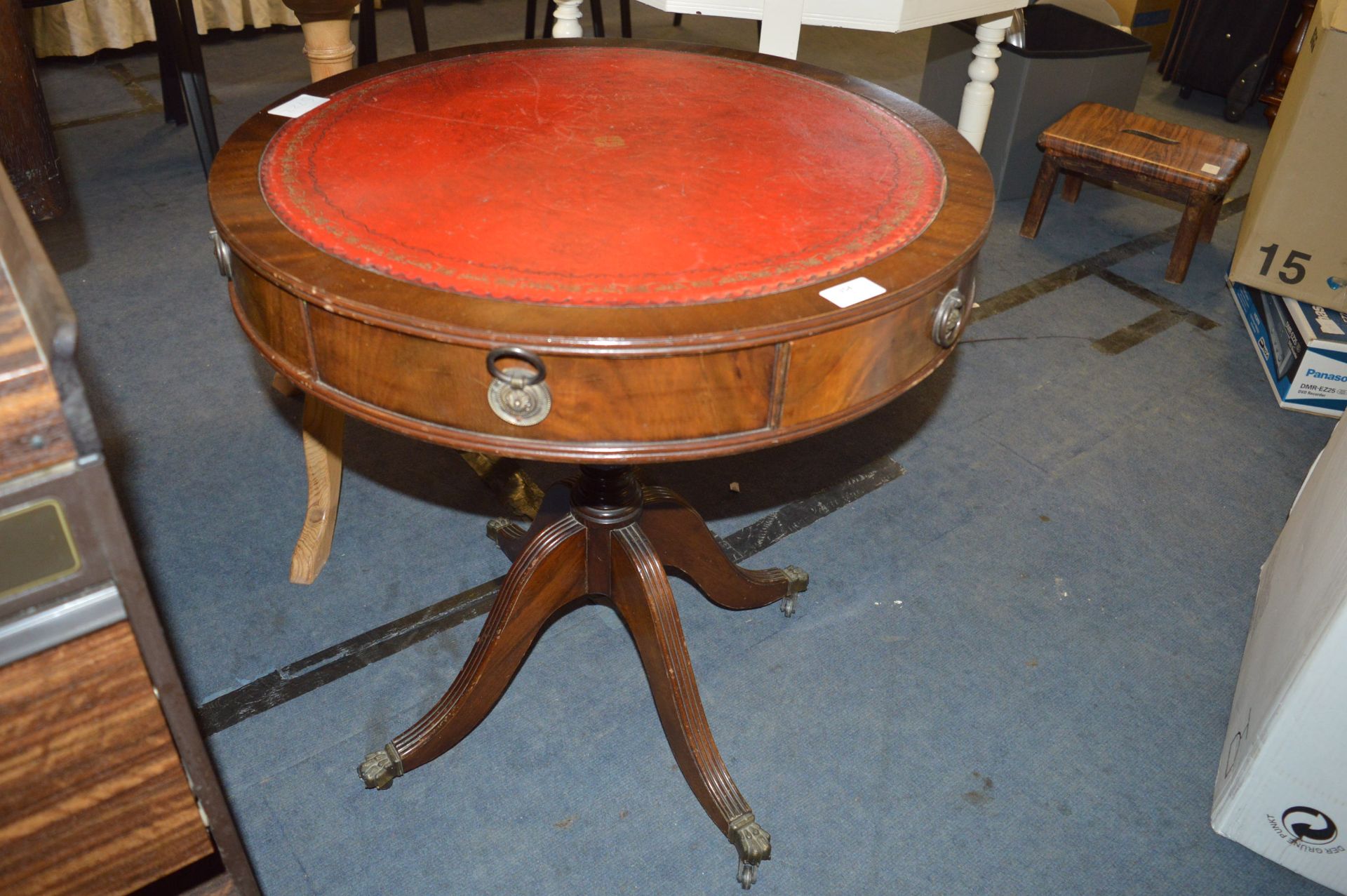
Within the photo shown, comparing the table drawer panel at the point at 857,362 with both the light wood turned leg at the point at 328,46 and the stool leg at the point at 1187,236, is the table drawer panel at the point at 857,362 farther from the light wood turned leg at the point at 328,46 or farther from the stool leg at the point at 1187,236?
the stool leg at the point at 1187,236

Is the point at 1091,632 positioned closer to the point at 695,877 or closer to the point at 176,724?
the point at 695,877

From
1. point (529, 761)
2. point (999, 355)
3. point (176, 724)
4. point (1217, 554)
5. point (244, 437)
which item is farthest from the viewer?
point (999, 355)

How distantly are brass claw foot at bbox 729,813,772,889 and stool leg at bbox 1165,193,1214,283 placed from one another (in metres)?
2.28

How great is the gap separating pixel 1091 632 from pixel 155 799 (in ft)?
5.16

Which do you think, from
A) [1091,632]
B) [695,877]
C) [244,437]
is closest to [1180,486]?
[1091,632]

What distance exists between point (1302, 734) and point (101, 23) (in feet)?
15.0

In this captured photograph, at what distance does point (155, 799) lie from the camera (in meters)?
0.77

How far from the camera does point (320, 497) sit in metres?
1.82

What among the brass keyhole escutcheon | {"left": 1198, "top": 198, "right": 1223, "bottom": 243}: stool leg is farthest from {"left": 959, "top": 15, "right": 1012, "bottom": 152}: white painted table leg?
the brass keyhole escutcheon

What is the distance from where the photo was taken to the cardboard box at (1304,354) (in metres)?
2.36

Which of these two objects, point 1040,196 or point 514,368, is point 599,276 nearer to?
point 514,368

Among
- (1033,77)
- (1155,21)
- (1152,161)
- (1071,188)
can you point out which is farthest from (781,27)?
(1155,21)

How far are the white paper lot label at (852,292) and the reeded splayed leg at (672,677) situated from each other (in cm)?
59

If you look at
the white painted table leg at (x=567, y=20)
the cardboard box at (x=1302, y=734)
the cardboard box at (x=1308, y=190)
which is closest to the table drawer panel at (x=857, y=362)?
Answer: the cardboard box at (x=1302, y=734)
